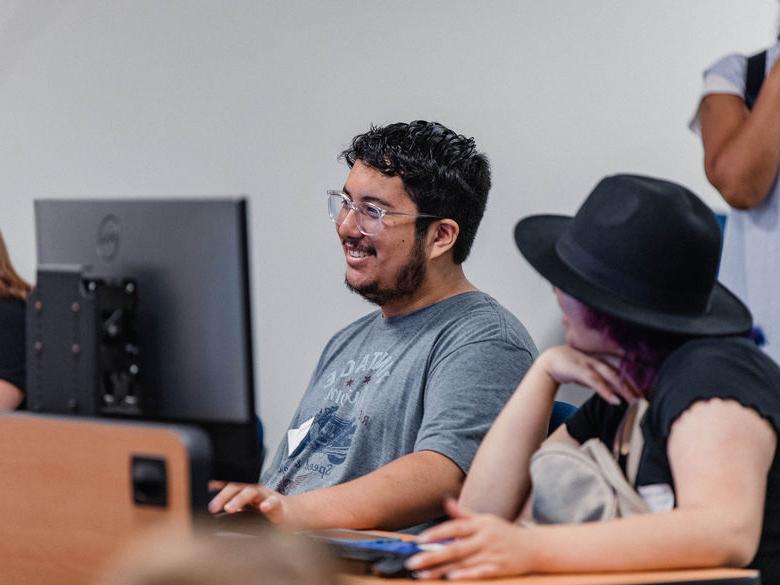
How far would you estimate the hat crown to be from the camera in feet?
4.93

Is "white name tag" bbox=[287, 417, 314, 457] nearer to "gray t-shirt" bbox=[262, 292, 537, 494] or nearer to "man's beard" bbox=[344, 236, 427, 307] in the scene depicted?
"gray t-shirt" bbox=[262, 292, 537, 494]

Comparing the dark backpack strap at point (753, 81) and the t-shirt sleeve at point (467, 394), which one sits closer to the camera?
the t-shirt sleeve at point (467, 394)

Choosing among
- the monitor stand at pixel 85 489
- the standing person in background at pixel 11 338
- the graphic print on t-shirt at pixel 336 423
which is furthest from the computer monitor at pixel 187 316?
the standing person in background at pixel 11 338

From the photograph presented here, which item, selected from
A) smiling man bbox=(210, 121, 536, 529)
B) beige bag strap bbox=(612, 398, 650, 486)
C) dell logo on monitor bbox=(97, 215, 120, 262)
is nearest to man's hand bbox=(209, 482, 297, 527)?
smiling man bbox=(210, 121, 536, 529)

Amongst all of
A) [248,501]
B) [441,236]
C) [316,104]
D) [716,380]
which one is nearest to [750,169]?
[441,236]

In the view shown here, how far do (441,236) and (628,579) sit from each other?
1121 mm

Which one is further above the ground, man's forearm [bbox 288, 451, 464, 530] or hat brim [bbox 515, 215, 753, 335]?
hat brim [bbox 515, 215, 753, 335]

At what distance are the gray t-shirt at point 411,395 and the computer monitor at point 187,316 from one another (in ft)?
2.01

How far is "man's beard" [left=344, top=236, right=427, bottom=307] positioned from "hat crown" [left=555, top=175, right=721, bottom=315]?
0.73m

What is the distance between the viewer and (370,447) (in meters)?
2.10

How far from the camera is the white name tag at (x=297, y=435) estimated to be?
2.24 m

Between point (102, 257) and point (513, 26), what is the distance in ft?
6.31

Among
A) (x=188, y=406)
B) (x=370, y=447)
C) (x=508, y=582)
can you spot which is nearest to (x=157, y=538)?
(x=188, y=406)

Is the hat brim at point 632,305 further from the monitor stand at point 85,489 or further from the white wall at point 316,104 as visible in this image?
the white wall at point 316,104
